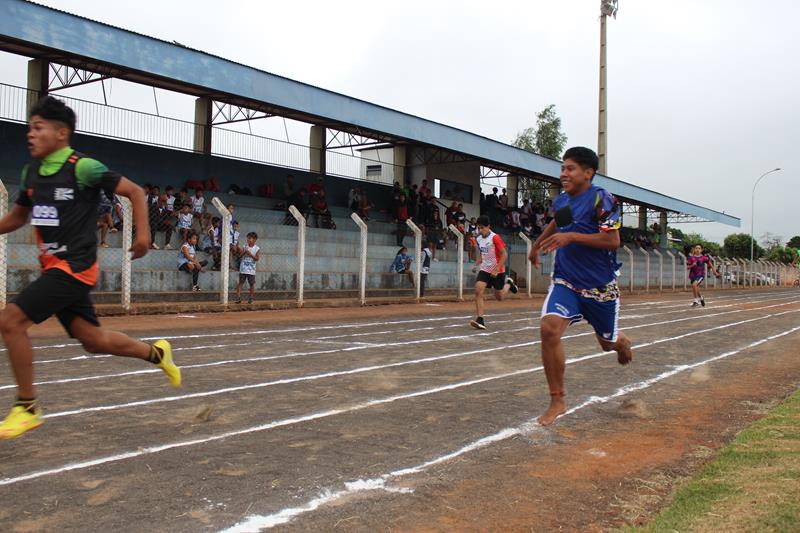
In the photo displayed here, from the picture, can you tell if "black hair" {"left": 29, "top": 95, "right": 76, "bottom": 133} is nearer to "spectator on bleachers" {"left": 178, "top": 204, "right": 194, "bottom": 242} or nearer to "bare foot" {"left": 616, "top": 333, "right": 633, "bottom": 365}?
"bare foot" {"left": 616, "top": 333, "right": 633, "bottom": 365}

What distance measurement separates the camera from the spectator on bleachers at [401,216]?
2565 cm

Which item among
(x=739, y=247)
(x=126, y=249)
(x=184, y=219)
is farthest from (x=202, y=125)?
(x=739, y=247)

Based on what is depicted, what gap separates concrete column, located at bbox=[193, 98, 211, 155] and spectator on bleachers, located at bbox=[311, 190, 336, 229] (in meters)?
3.93

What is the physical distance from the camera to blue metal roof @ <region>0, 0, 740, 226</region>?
51.5ft

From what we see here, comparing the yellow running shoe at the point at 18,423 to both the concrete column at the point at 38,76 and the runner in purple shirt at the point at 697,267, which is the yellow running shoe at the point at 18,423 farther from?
the runner in purple shirt at the point at 697,267

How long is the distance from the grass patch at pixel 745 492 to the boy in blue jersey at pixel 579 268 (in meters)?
1.22

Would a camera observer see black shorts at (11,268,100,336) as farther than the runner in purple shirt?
No

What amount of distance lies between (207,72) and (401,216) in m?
10.1

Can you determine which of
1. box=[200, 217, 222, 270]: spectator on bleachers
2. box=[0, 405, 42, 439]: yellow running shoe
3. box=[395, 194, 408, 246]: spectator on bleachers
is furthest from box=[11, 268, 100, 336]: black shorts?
box=[395, 194, 408, 246]: spectator on bleachers

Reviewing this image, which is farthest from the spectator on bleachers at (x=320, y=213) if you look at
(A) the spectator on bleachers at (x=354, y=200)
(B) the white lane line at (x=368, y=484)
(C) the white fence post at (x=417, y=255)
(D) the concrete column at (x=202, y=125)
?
(B) the white lane line at (x=368, y=484)

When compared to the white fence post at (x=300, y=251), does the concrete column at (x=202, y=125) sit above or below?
above

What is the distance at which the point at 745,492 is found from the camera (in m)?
3.85

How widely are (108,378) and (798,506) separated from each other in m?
5.83

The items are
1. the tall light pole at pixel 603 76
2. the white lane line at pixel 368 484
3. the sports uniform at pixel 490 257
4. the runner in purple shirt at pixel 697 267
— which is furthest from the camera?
the tall light pole at pixel 603 76
